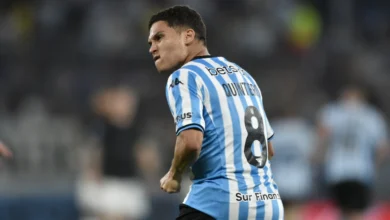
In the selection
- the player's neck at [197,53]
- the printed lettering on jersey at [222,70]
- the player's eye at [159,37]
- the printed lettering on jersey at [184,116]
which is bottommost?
the printed lettering on jersey at [184,116]

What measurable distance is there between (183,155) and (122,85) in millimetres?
8033

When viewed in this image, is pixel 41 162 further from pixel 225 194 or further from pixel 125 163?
pixel 225 194

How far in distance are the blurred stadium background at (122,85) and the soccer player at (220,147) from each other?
214 inches

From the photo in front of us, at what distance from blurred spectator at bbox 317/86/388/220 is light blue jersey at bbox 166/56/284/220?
17.6ft

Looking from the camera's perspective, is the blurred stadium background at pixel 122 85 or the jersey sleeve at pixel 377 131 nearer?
the jersey sleeve at pixel 377 131

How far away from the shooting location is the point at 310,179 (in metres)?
12.2

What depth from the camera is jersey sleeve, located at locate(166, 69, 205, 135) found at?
455 cm

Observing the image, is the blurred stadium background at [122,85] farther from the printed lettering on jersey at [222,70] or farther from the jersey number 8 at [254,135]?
the jersey number 8 at [254,135]

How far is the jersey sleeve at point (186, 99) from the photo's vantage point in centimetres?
455

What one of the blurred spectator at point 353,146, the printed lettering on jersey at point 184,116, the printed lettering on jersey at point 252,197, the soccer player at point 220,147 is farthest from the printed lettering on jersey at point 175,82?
the blurred spectator at point 353,146

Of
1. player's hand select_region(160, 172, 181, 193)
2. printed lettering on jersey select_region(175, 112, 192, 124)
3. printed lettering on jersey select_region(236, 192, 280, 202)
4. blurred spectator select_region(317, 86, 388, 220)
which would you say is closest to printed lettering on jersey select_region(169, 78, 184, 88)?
printed lettering on jersey select_region(175, 112, 192, 124)

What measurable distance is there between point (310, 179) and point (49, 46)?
4.54 metres

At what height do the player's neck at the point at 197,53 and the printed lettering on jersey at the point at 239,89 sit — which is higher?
the player's neck at the point at 197,53

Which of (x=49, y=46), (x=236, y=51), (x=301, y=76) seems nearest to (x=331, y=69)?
(x=301, y=76)
